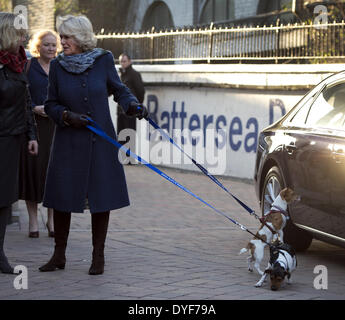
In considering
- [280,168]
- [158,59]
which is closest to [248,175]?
[158,59]

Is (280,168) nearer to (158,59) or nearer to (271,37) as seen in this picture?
(271,37)

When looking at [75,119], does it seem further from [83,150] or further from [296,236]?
[296,236]

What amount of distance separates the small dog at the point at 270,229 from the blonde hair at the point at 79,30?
1878mm

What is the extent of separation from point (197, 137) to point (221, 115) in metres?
0.72

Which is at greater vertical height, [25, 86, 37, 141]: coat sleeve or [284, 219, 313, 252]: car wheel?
[25, 86, 37, 141]: coat sleeve

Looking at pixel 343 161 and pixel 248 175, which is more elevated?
pixel 343 161

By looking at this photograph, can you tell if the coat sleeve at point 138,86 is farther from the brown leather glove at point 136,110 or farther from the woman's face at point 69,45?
Answer: the brown leather glove at point 136,110

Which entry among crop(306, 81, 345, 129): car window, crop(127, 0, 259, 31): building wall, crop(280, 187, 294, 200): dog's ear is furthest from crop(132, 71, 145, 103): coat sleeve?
crop(280, 187, 294, 200): dog's ear

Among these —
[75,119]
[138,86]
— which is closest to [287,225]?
[75,119]

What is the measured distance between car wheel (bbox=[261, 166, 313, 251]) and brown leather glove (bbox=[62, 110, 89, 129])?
2043mm

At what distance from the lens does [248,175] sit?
15734mm

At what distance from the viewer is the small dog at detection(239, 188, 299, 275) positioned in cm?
734

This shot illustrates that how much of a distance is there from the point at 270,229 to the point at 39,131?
3083 millimetres

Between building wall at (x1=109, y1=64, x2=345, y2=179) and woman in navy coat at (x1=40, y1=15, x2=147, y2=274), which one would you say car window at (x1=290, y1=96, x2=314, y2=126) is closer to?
woman in navy coat at (x1=40, y1=15, x2=147, y2=274)
